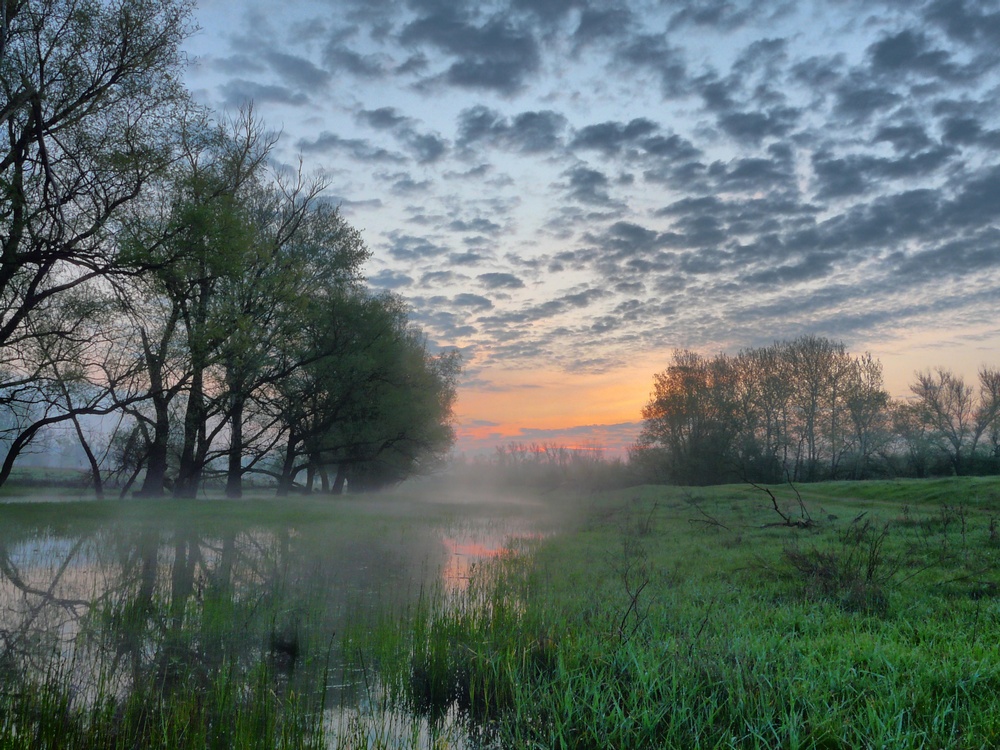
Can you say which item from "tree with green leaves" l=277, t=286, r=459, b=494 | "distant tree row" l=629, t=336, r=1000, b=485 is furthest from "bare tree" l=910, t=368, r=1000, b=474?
"tree with green leaves" l=277, t=286, r=459, b=494

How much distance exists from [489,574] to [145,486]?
22571mm

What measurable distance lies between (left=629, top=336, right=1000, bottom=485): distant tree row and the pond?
35730 mm

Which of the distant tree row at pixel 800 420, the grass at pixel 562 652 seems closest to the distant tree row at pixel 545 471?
the distant tree row at pixel 800 420

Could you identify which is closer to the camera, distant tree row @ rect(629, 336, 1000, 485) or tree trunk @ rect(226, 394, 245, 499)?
tree trunk @ rect(226, 394, 245, 499)

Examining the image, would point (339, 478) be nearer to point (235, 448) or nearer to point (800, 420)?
point (235, 448)

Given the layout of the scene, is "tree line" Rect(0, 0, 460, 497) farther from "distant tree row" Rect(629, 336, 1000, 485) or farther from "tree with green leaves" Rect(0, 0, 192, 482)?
"distant tree row" Rect(629, 336, 1000, 485)

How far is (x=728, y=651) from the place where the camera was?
6.46m

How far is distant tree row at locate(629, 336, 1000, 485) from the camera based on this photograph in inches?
1990

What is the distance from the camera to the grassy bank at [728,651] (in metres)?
5.20

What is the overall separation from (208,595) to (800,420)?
56.0m

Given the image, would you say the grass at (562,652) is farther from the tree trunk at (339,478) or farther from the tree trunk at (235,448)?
the tree trunk at (339,478)

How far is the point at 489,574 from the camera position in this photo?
12.9m

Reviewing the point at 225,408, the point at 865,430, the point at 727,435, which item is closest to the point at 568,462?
the point at 727,435

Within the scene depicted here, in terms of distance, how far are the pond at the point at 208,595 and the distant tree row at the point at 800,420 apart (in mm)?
35730
